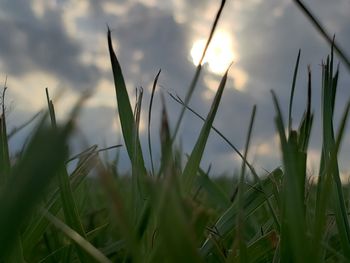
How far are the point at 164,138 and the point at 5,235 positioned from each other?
0.17 meters

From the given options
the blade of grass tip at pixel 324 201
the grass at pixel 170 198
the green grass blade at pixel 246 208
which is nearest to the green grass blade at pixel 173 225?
the grass at pixel 170 198

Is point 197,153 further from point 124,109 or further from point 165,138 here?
point 165,138

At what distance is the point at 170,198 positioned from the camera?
32cm

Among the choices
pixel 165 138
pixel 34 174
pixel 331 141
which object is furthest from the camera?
pixel 331 141

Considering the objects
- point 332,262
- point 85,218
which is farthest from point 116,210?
point 85,218

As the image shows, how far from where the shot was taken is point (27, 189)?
26 cm

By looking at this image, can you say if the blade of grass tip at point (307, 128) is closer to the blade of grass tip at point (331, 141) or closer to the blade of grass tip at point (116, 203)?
the blade of grass tip at point (331, 141)

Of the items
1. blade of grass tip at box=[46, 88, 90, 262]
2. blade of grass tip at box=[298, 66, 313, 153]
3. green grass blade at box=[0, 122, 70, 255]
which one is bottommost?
blade of grass tip at box=[46, 88, 90, 262]

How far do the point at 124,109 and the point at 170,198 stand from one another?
38 centimetres

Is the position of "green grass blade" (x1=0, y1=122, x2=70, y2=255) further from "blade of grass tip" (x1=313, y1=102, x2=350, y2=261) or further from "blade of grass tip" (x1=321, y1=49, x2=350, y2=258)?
"blade of grass tip" (x1=321, y1=49, x2=350, y2=258)

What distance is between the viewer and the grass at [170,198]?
27cm

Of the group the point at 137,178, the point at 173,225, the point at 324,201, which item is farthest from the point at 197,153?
the point at 173,225

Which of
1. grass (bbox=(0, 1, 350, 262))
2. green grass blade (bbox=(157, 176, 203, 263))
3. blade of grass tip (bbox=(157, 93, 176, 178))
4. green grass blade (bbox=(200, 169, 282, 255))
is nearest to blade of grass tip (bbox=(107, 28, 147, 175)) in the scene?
grass (bbox=(0, 1, 350, 262))

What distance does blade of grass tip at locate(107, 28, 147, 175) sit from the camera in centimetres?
66
